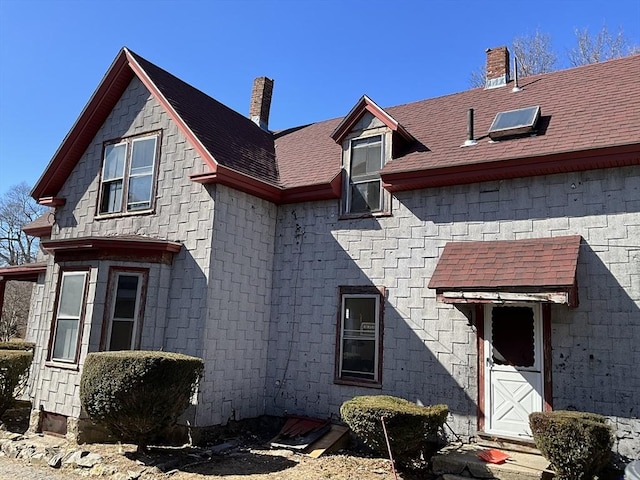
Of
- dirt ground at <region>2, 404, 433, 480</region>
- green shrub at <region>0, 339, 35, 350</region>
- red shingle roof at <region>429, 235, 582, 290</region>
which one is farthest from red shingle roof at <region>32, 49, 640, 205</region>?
dirt ground at <region>2, 404, 433, 480</region>

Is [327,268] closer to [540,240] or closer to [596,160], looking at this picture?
[540,240]

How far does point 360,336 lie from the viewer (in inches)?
395

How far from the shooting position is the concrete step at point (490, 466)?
22.3 feet

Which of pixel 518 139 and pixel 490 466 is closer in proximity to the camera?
pixel 490 466

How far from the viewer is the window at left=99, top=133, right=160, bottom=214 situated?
444 inches

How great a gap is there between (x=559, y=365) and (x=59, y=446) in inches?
341

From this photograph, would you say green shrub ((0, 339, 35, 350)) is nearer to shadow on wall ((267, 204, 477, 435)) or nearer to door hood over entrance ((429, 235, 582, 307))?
shadow on wall ((267, 204, 477, 435))

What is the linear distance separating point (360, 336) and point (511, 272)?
3344 millimetres

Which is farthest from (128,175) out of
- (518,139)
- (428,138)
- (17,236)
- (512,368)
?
(17,236)

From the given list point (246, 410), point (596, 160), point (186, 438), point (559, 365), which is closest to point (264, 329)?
point (246, 410)

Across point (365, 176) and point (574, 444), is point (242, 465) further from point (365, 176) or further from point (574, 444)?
point (365, 176)

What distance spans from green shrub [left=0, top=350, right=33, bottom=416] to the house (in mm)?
978

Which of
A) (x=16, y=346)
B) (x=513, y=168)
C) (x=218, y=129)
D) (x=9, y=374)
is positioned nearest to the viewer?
(x=513, y=168)

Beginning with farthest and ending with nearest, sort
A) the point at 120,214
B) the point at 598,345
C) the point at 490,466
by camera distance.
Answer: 1. the point at 120,214
2. the point at 598,345
3. the point at 490,466
